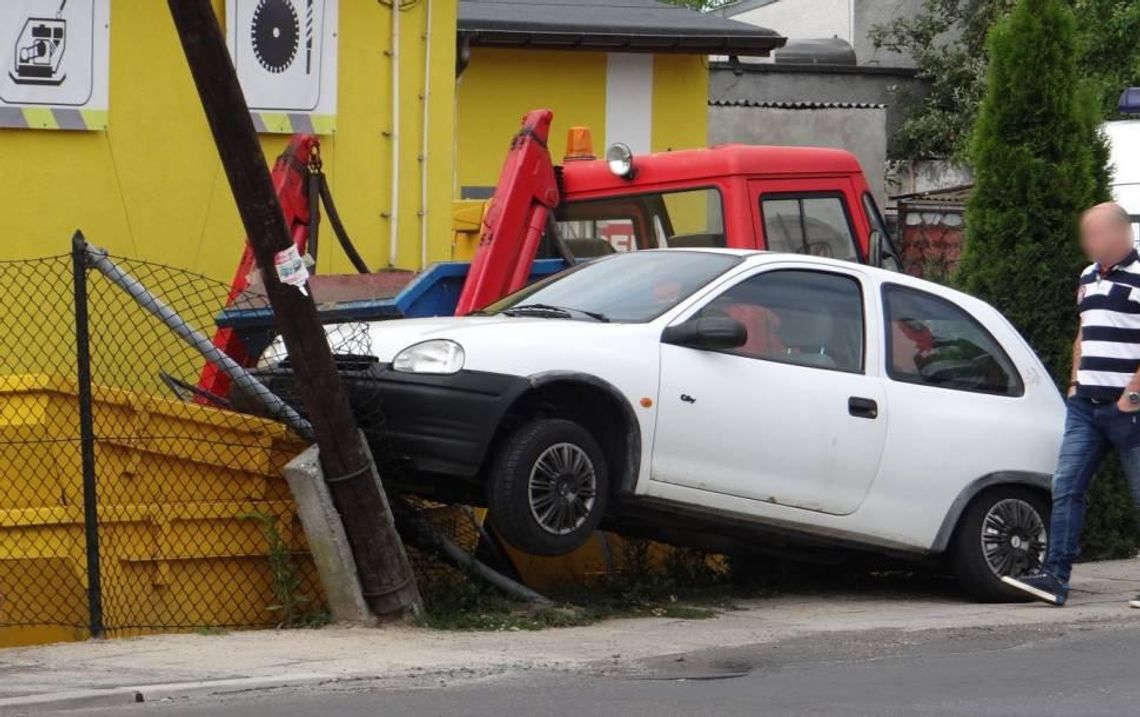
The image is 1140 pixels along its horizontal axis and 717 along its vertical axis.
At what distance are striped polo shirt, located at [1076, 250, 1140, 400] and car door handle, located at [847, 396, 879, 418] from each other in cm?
105

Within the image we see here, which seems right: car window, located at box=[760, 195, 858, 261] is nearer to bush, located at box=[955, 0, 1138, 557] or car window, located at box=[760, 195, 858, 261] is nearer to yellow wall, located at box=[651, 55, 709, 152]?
bush, located at box=[955, 0, 1138, 557]

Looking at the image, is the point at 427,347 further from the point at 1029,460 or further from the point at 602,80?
the point at 602,80

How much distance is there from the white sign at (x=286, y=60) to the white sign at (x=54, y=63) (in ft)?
3.47

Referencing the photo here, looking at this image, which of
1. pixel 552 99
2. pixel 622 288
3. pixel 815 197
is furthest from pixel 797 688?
pixel 552 99

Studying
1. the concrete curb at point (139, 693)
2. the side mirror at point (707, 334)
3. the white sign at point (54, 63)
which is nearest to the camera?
the concrete curb at point (139, 693)

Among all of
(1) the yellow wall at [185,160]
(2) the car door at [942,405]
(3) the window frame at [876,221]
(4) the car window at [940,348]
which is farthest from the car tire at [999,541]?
(1) the yellow wall at [185,160]

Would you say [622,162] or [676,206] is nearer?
[676,206]

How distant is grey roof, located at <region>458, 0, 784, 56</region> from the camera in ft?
66.7

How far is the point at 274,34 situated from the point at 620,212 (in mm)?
2952

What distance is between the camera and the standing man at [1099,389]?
30.6 feet

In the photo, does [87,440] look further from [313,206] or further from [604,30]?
[604,30]

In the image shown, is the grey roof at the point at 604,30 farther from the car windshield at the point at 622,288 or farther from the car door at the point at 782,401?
the car door at the point at 782,401

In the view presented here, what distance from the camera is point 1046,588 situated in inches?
376

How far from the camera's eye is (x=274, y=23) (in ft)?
43.4
